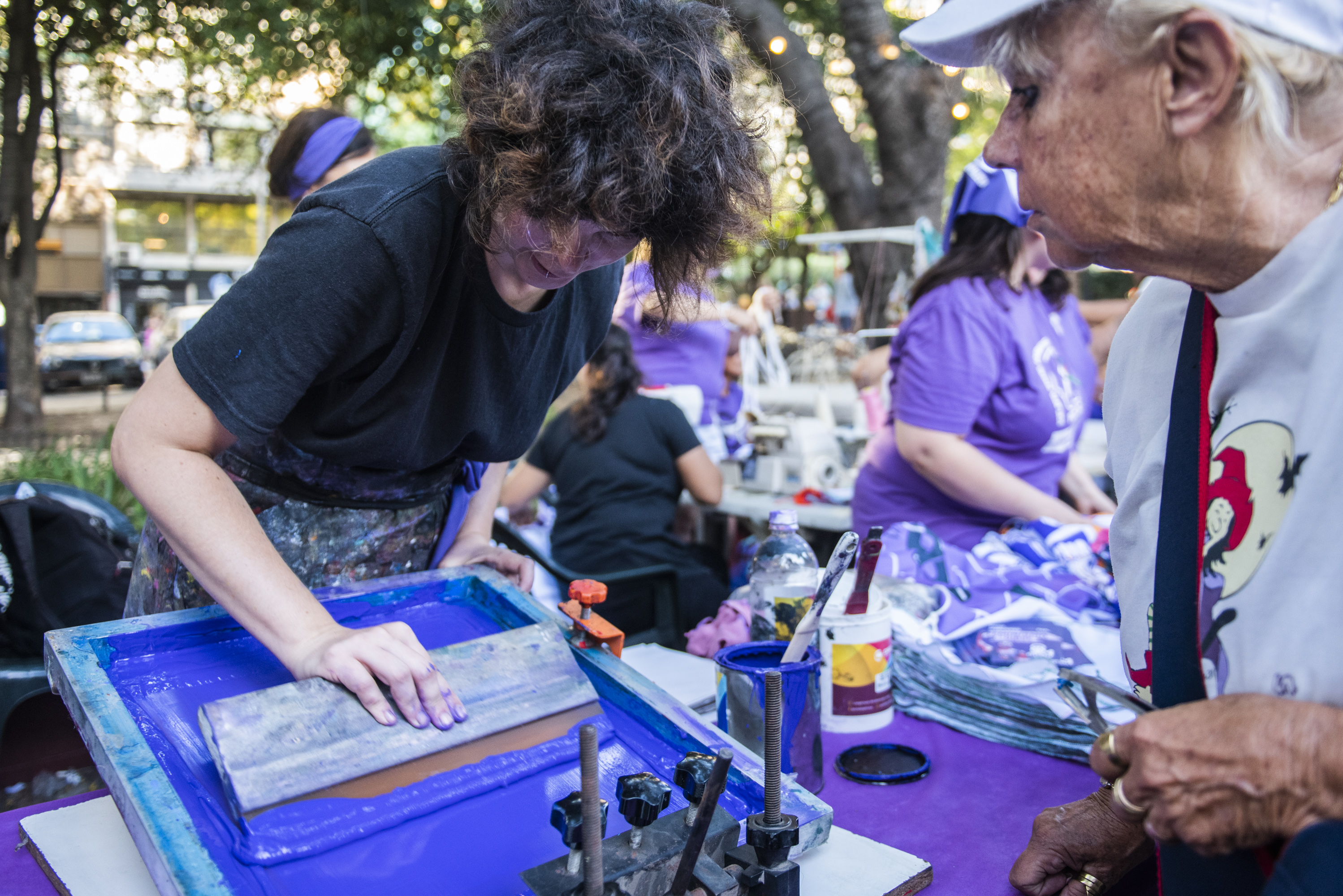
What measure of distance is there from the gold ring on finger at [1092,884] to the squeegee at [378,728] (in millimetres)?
614

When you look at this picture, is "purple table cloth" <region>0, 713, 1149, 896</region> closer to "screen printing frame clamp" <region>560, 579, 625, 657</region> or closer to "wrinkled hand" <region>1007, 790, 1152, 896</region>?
"wrinkled hand" <region>1007, 790, 1152, 896</region>

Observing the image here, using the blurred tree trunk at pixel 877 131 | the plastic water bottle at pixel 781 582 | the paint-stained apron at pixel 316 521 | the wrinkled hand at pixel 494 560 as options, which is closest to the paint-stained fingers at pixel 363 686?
the paint-stained apron at pixel 316 521

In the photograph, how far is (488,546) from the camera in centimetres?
175

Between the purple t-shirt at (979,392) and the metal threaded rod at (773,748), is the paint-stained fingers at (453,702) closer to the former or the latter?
the metal threaded rod at (773,748)

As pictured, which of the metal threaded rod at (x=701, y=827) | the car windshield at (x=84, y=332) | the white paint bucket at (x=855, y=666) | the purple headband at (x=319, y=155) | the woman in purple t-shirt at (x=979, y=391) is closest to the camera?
the metal threaded rod at (x=701, y=827)

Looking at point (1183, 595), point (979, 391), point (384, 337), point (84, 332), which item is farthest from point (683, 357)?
point (84, 332)

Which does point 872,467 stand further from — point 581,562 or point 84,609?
point 84,609

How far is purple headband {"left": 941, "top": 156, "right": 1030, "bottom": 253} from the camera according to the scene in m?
2.46

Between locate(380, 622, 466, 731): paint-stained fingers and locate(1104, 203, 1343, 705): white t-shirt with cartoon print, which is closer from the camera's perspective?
locate(1104, 203, 1343, 705): white t-shirt with cartoon print

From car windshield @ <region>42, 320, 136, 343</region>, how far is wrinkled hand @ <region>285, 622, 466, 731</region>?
20.3 m

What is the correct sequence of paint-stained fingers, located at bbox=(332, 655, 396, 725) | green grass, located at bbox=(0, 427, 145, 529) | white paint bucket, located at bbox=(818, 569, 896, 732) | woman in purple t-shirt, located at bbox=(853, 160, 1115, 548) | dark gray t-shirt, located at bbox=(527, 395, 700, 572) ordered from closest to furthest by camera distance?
paint-stained fingers, located at bbox=(332, 655, 396, 725), white paint bucket, located at bbox=(818, 569, 896, 732), woman in purple t-shirt, located at bbox=(853, 160, 1115, 548), dark gray t-shirt, located at bbox=(527, 395, 700, 572), green grass, located at bbox=(0, 427, 145, 529)

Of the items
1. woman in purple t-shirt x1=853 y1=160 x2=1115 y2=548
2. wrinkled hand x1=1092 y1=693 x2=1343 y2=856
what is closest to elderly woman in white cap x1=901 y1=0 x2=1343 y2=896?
wrinkled hand x1=1092 y1=693 x2=1343 y2=856

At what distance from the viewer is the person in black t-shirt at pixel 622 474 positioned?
3.45 metres

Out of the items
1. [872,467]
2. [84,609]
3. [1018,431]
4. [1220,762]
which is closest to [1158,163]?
[1220,762]
